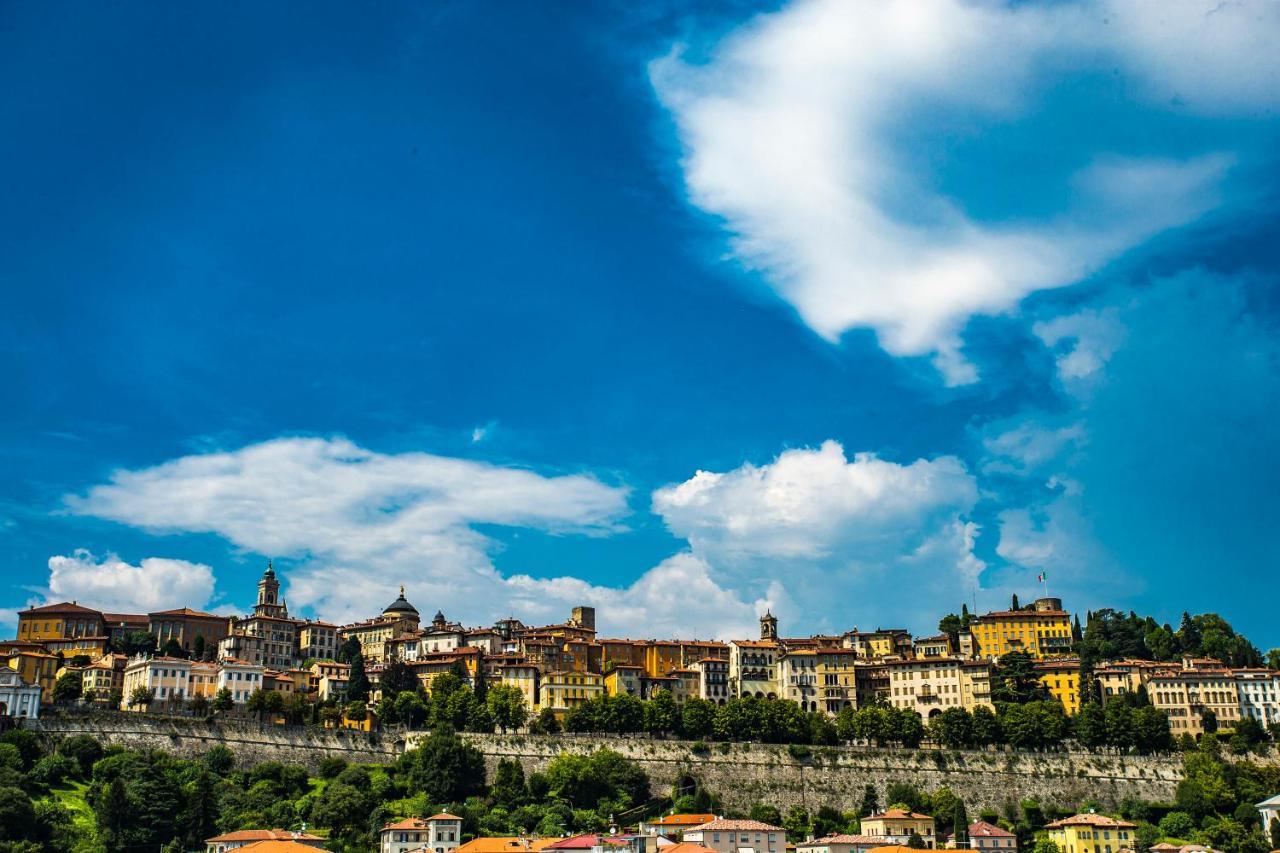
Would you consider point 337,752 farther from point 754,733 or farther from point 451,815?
point 754,733

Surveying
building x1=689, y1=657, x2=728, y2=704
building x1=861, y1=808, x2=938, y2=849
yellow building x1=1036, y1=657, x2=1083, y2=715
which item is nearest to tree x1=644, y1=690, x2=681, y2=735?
building x1=689, y1=657, x2=728, y2=704

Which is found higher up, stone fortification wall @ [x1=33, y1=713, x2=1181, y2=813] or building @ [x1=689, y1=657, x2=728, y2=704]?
building @ [x1=689, y1=657, x2=728, y2=704]

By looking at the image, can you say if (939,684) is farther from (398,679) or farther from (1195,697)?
(398,679)

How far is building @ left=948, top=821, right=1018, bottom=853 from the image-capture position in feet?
268

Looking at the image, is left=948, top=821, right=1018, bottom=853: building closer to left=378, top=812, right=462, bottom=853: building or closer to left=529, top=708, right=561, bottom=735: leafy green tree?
left=378, top=812, right=462, bottom=853: building

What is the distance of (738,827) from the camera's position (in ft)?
253

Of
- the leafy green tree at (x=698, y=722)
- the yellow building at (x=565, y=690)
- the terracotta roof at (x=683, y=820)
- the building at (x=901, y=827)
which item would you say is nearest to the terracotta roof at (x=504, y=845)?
the terracotta roof at (x=683, y=820)

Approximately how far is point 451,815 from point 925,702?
148ft

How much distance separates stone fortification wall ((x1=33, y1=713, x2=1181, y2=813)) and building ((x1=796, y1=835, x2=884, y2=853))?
13029 mm

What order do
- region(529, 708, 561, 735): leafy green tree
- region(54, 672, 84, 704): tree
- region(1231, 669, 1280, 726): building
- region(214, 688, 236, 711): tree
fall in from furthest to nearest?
region(1231, 669, 1280, 726): building < region(529, 708, 561, 735): leafy green tree < region(214, 688, 236, 711): tree < region(54, 672, 84, 704): tree

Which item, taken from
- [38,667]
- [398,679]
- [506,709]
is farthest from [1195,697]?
[38,667]

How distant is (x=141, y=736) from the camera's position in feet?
286

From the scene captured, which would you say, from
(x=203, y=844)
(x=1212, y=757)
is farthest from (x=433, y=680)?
(x=1212, y=757)

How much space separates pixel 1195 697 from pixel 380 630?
7514cm
